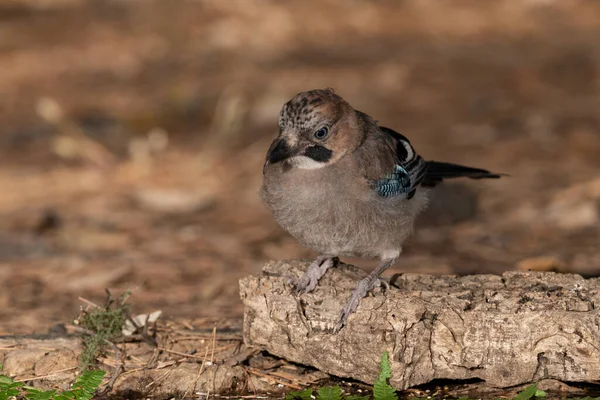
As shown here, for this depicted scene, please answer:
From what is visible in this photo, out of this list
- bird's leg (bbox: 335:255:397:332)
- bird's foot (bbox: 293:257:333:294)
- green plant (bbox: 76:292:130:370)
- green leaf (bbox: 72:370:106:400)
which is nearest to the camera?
green leaf (bbox: 72:370:106:400)

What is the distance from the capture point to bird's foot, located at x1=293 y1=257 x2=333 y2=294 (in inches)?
188

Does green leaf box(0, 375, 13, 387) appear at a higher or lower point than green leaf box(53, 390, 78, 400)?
higher

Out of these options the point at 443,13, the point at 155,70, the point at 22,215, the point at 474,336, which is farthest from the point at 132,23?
the point at 474,336

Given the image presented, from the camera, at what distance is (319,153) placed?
496cm

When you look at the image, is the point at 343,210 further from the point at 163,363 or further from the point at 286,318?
the point at 163,363

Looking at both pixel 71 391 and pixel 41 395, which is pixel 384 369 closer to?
pixel 71 391

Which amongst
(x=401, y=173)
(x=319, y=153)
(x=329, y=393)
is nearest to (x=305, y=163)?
(x=319, y=153)

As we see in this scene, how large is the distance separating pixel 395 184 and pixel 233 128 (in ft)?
14.2

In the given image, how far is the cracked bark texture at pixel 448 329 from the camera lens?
4328 mm

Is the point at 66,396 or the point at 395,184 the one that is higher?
the point at 395,184

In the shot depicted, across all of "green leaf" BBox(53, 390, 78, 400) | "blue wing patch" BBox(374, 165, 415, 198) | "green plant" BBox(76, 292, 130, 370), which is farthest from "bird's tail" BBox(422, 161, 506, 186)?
"green leaf" BBox(53, 390, 78, 400)

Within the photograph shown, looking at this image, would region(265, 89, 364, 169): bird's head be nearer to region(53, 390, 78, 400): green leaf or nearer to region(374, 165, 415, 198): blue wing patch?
region(374, 165, 415, 198): blue wing patch

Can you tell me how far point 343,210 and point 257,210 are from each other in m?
3.32

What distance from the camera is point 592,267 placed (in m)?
6.39
